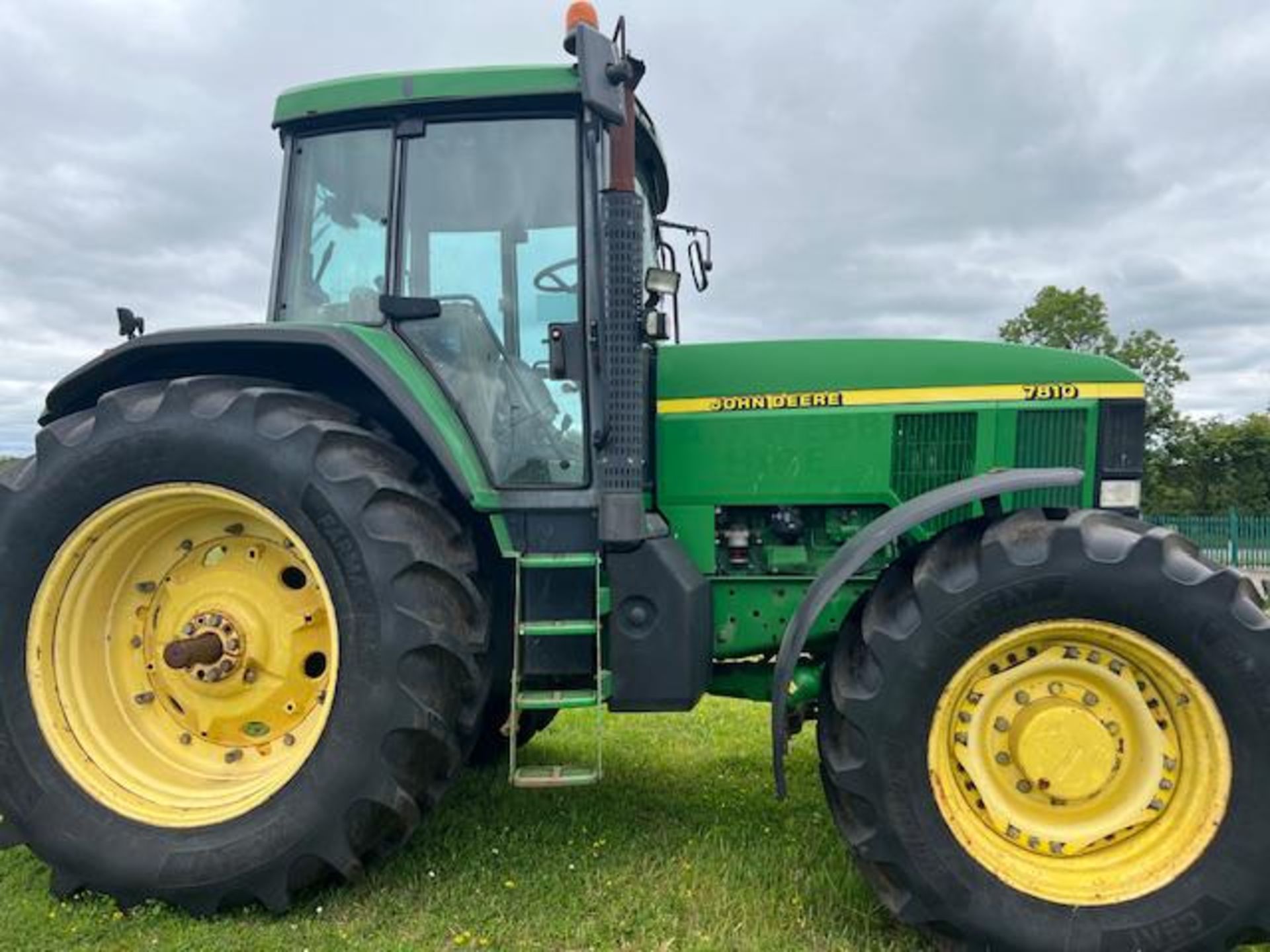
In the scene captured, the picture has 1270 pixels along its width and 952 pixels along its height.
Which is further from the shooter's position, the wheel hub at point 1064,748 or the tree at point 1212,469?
the tree at point 1212,469

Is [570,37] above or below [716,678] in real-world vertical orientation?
above

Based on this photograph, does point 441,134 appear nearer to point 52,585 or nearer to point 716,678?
point 52,585

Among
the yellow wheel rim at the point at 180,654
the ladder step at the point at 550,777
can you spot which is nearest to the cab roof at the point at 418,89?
the yellow wheel rim at the point at 180,654

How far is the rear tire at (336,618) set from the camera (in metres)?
2.72

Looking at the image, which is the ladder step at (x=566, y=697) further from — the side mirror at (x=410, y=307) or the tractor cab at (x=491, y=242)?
the side mirror at (x=410, y=307)

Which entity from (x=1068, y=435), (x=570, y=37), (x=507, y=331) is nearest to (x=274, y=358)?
(x=507, y=331)

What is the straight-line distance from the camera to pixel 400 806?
2736 millimetres

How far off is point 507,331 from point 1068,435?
2.00 metres

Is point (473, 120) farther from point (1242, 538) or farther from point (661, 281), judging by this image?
point (1242, 538)

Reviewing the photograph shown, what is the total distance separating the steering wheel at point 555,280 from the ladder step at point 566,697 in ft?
4.22

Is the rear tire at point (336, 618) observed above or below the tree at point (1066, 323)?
below

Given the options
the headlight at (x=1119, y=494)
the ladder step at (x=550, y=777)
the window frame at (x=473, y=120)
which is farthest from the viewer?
the headlight at (x=1119, y=494)

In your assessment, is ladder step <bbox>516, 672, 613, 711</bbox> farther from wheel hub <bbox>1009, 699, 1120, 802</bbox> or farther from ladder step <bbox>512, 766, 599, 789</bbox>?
wheel hub <bbox>1009, 699, 1120, 802</bbox>

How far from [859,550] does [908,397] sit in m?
0.79
